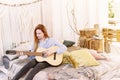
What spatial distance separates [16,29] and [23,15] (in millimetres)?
223

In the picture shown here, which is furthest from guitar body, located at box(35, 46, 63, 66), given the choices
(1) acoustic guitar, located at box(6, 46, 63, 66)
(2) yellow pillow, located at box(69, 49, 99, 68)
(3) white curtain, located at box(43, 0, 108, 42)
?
(3) white curtain, located at box(43, 0, 108, 42)

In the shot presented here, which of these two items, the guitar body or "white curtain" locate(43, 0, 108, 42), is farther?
"white curtain" locate(43, 0, 108, 42)

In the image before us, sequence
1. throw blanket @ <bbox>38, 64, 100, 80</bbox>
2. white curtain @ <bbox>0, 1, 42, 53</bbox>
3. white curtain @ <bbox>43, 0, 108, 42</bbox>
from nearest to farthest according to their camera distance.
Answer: throw blanket @ <bbox>38, 64, 100, 80</bbox>
white curtain @ <bbox>0, 1, 42, 53</bbox>
white curtain @ <bbox>43, 0, 108, 42</bbox>

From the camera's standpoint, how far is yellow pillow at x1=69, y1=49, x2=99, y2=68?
8.75ft

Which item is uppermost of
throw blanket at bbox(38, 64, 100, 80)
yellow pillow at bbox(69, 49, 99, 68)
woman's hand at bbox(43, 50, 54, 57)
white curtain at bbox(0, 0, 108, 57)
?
white curtain at bbox(0, 0, 108, 57)

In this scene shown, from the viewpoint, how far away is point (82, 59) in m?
2.71

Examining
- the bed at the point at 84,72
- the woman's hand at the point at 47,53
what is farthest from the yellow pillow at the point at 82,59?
the woman's hand at the point at 47,53

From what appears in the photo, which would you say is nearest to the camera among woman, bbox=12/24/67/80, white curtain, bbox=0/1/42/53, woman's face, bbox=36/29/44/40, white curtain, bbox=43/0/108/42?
woman, bbox=12/24/67/80

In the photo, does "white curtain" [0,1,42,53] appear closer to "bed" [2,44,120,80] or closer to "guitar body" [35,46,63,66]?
"bed" [2,44,120,80]

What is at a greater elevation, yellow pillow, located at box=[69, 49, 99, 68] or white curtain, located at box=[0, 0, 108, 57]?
white curtain, located at box=[0, 0, 108, 57]

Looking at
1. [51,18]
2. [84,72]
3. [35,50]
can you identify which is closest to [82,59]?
[84,72]

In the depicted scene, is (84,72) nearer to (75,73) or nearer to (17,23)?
(75,73)

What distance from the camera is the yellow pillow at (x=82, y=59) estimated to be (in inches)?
105

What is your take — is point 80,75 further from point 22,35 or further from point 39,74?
point 22,35
